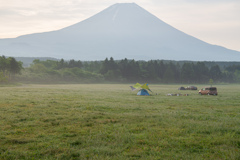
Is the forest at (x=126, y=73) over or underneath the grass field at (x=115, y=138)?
over

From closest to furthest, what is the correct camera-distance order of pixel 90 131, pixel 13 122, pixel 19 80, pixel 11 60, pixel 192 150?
pixel 192 150, pixel 90 131, pixel 13 122, pixel 11 60, pixel 19 80

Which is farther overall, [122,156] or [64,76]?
[64,76]

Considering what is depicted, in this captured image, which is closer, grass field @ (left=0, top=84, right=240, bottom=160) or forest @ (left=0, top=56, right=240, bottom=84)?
grass field @ (left=0, top=84, right=240, bottom=160)

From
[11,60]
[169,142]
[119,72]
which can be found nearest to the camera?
[169,142]

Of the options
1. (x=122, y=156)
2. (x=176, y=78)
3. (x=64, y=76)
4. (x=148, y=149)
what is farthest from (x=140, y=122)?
(x=176, y=78)

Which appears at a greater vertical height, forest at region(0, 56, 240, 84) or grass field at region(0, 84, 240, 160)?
forest at region(0, 56, 240, 84)

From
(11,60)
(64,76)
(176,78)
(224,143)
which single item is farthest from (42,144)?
(176,78)

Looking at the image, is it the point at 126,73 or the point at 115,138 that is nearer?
the point at 115,138

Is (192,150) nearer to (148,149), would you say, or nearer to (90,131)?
(148,149)

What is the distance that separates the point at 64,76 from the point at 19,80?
22625 millimetres

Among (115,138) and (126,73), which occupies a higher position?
(126,73)

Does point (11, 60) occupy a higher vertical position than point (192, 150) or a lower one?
higher

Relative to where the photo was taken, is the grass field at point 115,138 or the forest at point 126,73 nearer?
the grass field at point 115,138

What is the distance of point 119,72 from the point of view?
12488 cm
